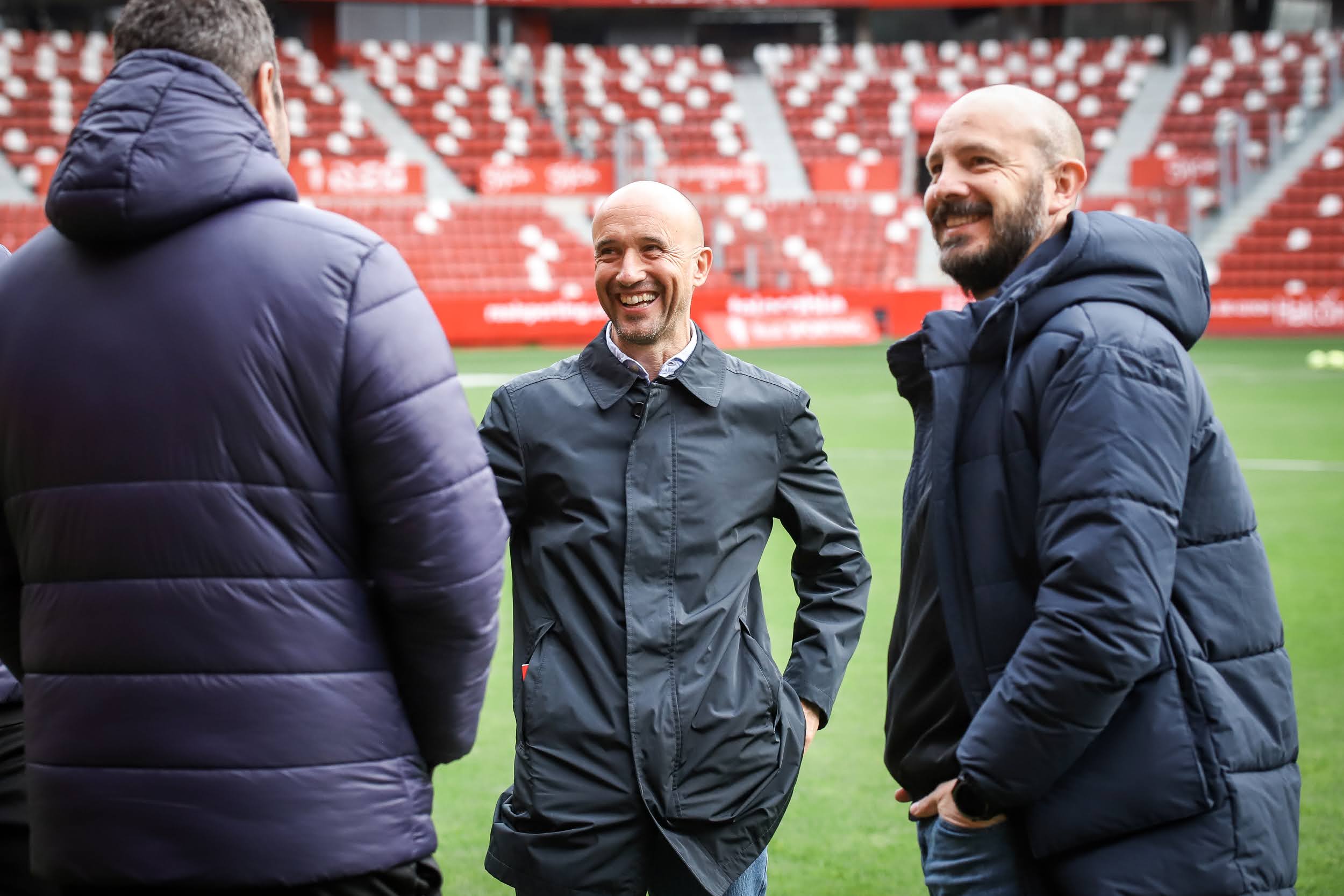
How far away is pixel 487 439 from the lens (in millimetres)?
2625

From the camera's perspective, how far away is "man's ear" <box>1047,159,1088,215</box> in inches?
88.4

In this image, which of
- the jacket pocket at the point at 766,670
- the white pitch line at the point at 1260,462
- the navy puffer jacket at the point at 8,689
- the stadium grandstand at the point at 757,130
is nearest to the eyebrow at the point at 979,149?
the jacket pocket at the point at 766,670

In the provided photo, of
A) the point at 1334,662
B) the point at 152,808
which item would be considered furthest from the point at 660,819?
the point at 1334,662

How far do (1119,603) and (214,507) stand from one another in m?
1.21

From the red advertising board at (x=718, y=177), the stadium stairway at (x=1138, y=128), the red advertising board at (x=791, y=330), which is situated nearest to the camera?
the red advertising board at (x=791, y=330)

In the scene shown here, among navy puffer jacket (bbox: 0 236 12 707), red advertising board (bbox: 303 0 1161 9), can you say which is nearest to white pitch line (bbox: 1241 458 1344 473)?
navy puffer jacket (bbox: 0 236 12 707)

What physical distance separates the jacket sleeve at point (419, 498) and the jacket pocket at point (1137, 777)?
33.4 inches

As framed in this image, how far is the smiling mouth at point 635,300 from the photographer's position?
2.65m

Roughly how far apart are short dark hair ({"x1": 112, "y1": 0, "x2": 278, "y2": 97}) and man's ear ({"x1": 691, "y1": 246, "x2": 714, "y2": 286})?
41.2 inches

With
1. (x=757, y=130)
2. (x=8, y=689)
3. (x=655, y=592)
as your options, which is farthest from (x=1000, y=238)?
(x=757, y=130)

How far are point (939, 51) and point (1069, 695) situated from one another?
114 ft

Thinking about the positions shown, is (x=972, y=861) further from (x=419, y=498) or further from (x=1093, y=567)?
(x=419, y=498)

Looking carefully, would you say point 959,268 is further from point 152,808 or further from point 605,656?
point 152,808

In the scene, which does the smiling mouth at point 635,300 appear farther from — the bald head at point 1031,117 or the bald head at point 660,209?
the bald head at point 1031,117
